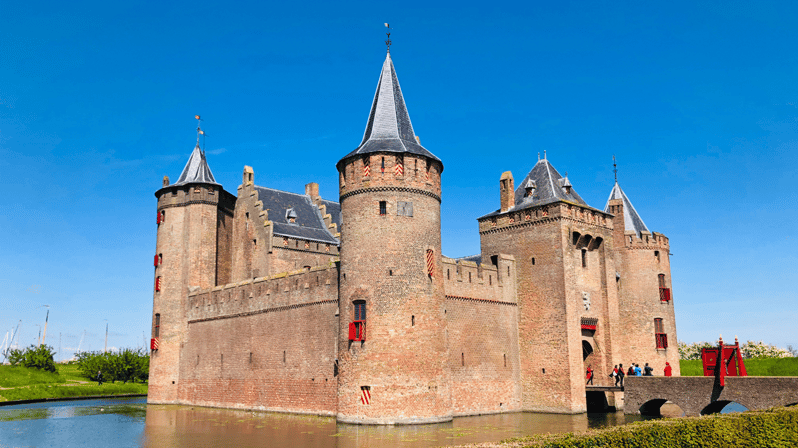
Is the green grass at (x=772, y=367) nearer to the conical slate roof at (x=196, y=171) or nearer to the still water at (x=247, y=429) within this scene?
the still water at (x=247, y=429)

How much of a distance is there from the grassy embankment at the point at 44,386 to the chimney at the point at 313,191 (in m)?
21.5

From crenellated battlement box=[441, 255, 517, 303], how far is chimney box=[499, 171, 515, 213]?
297cm

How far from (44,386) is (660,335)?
4150 centimetres

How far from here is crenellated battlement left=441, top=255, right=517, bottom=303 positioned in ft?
97.7

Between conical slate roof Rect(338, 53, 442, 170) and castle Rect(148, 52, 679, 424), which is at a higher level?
conical slate roof Rect(338, 53, 442, 170)

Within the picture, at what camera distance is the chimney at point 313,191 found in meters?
45.7

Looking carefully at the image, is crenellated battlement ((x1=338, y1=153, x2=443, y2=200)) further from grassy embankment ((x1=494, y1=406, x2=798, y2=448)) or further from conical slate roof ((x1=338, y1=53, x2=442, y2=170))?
grassy embankment ((x1=494, y1=406, x2=798, y2=448))

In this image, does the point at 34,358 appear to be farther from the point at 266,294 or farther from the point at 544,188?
the point at 544,188

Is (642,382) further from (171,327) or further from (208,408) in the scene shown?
(171,327)

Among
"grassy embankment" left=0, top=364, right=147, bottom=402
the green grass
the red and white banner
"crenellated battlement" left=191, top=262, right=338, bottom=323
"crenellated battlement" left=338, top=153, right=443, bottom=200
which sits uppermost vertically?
"crenellated battlement" left=338, top=153, right=443, bottom=200

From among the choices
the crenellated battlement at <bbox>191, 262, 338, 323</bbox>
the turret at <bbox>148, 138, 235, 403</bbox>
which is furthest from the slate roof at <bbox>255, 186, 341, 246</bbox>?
the crenellated battlement at <bbox>191, 262, 338, 323</bbox>

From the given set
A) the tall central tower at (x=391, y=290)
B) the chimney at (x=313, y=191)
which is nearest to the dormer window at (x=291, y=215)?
the chimney at (x=313, y=191)

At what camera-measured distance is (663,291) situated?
35.4 m

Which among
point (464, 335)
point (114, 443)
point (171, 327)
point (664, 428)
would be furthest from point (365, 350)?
point (171, 327)
